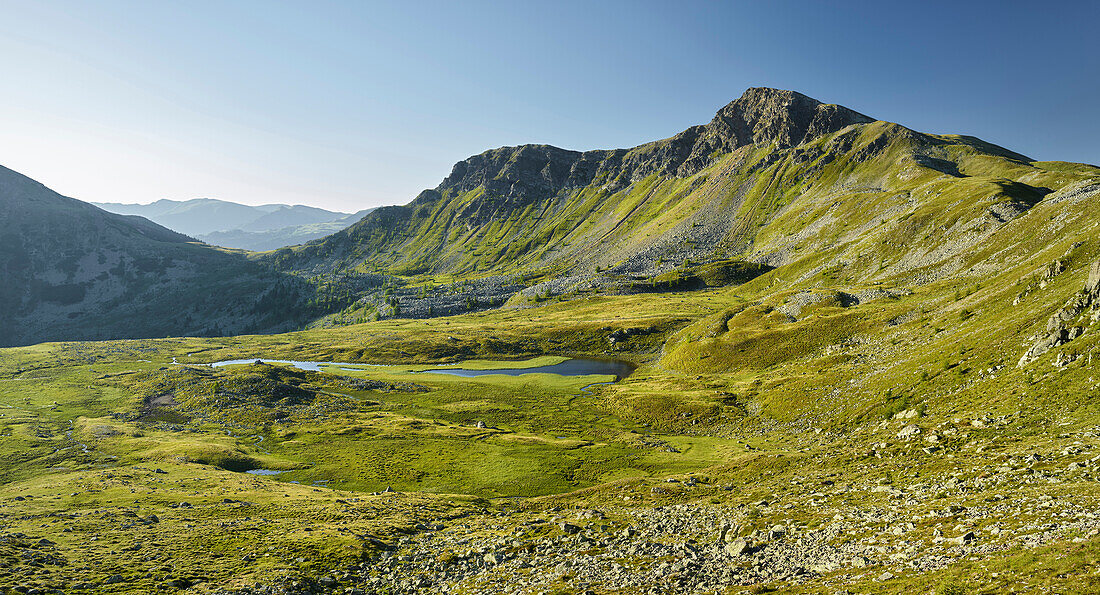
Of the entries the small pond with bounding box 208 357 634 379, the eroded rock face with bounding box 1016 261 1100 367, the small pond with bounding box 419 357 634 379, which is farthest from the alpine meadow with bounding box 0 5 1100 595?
the small pond with bounding box 208 357 634 379

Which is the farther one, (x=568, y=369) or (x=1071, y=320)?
(x=568, y=369)

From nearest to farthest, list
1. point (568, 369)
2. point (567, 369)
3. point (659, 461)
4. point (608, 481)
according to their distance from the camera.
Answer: point (608, 481)
point (659, 461)
point (568, 369)
point (567, 369)

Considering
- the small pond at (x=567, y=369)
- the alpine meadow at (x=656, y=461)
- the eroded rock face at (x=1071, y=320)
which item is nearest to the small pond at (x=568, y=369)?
the small pond at (x=567, y=369)

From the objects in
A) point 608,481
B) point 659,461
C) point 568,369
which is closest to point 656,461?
point 659,461

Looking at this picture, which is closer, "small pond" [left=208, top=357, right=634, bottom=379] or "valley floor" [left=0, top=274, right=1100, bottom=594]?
"valley floor" [left=0, top=274, right=1100, bottom=594]

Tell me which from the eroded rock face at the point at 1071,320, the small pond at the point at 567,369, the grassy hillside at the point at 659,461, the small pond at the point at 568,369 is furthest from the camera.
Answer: the small pond at the point at 568,369

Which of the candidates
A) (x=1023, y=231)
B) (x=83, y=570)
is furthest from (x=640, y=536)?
(x=1023, y=231)

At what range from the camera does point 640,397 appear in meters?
96.5

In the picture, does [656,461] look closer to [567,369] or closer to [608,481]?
[608,481]

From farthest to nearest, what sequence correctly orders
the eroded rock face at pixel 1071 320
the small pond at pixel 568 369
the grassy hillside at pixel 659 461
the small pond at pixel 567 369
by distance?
the small pond at pixel 568 369 → the small pond at pixel 567 369 → the eroded rock face at pixel 1071 320 → the grassy hillside at pixel 659 461

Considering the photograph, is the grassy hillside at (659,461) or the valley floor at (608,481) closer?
the valley floor at (608,481)

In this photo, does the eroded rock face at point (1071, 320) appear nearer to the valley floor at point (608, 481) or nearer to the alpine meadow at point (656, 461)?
the alpine meadow at point (656, 461)

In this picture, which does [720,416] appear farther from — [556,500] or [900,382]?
[556,500]

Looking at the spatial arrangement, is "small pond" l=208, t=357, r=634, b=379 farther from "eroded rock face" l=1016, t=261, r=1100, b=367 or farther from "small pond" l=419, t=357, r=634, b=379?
"eroded rock face" l=1016, t=261, r=1100, b=367
